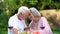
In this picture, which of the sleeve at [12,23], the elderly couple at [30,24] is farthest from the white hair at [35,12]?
the sleeve at [12,23]

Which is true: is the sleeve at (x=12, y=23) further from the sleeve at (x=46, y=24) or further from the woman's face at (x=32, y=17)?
the sleeve at (x=46, y=24)

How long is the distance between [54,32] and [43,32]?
120mm

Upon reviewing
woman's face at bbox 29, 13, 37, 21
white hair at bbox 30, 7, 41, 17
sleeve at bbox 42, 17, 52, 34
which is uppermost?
white hair at bbox 30, 7, 41, 17

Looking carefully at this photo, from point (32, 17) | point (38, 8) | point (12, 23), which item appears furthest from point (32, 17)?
point (12, 23)

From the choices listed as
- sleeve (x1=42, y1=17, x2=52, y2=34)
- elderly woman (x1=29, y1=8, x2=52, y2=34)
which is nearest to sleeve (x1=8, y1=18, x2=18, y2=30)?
elderly woman (x1=29, y1=8, x2=52, y2=34)

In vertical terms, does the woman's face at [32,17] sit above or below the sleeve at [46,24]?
above

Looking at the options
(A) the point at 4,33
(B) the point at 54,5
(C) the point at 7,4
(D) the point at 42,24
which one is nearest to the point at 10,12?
(C) the point at 7,4

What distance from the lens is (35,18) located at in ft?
4.89

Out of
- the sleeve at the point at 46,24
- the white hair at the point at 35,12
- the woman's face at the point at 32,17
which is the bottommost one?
the sleeve at the point at 46,24

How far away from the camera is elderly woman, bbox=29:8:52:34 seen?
148cm

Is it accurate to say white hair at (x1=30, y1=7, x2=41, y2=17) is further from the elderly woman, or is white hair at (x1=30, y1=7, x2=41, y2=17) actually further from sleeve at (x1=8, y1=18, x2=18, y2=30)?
sleeve at (x1=8, y1=18, x2=18, y2=30)

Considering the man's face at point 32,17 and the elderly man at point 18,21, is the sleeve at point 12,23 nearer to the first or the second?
the elderly man at point 18,21

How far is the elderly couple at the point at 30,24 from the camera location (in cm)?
148

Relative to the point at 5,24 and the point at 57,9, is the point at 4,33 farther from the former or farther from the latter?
the point at 57,9
